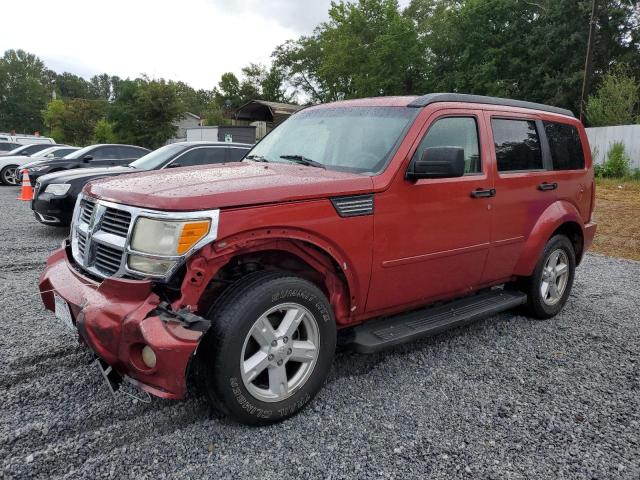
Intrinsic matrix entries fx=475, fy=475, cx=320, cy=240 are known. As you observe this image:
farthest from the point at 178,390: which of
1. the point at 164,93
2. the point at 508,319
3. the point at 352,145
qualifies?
the point at 164,93

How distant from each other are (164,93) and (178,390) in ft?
116

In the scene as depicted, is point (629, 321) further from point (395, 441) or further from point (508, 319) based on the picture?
point (395, 441)

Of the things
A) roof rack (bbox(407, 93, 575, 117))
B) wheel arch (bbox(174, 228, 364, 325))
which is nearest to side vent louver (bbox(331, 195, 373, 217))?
wheel arch (bbox(174, 228, 364, 325))

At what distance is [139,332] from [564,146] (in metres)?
4.36

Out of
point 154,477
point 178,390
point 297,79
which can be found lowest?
point 154,477

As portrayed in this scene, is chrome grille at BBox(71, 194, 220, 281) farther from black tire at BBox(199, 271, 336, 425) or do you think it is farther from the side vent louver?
the side vent louver

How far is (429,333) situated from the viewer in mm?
3400

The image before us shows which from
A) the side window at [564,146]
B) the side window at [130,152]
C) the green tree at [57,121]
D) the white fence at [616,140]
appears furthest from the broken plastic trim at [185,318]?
the green tree at [57,121]

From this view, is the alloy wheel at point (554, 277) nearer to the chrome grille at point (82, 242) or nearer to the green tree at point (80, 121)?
the chrome grille at point (82, 242)

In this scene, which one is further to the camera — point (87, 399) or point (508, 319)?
point (508, 319)

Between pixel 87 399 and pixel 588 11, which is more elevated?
pixel 588 11

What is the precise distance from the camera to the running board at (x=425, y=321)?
312cm

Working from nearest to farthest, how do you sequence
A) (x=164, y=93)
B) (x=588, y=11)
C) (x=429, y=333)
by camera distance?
(x=429, y=333)
(x=588, y=11)
(x=164, y=93)

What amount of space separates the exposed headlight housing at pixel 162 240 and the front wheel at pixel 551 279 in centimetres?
335
